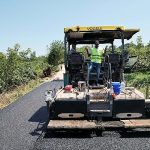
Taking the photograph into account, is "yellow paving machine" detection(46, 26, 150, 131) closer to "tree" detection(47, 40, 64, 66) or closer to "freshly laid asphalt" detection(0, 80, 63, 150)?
"freshly laid asphalt" detection(0, 80, 63, 150)

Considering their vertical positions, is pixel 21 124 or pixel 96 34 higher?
pixel 96 34

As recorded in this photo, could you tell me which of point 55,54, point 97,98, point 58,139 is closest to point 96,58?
point 97,98

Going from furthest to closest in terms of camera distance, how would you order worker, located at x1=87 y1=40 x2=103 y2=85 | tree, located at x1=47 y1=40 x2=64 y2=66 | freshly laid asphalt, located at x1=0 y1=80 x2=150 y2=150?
tree, located at x1=47 y1=40 x2=64 y2=66 < worker, located at x1=87 y1=40 x2=103 y2=85 < freshly laid asphalt, located at x1=0 y1=80 x2=150 y2=150

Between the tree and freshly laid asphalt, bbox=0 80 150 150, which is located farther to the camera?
the tree

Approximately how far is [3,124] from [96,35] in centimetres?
392

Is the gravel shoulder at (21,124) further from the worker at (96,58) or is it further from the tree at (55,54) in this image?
the tree at (55,54)

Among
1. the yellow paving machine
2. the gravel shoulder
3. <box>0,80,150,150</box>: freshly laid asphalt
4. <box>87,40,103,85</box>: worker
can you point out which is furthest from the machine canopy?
<box>0,80,150,150</box>: freshly laid asphalt

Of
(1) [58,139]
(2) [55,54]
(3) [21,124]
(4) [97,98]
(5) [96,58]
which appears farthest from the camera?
(2) [55,54]

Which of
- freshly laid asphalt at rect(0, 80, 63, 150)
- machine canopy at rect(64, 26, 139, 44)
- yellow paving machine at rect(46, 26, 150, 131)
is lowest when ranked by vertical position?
freshly laid asphalt at rect(0, 80, 63, 150)

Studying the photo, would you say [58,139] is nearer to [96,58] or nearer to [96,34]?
[96,58]

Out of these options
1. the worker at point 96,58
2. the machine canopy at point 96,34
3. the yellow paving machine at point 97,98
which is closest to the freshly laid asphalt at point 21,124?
the yellow paving machine at point 97,98

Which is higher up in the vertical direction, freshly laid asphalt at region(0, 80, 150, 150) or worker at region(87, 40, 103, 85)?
worker at region(87, 40, 103, 85)

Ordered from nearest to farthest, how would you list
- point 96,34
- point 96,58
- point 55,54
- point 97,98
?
1. point 97,98
2. point 96,58
3. point 96,34
4. point 55,54

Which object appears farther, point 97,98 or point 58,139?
point 97,98
